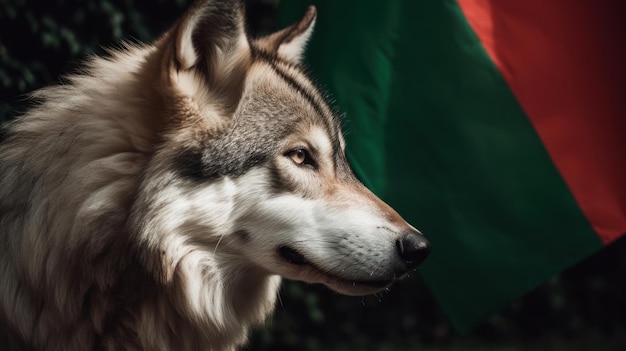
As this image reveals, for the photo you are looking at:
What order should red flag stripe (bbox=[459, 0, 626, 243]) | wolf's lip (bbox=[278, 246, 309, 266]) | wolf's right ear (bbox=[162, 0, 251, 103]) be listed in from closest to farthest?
wolf's right ear (bbox=[162, 0, 251, 103]), wolf's lip (bbox=[278, 246, 309, 266]), red flag stripe (bbox=[459, 0, 626, 243])

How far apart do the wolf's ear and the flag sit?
0.90 ft

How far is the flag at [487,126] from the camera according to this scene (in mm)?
3848

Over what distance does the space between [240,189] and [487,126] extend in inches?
64.3

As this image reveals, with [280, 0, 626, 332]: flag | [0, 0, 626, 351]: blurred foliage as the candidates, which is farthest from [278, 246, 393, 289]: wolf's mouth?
[0, 0, 626, 351]: blurred foliage

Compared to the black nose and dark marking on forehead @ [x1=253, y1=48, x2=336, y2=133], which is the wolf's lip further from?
dark marking on forehead @ [x1=253, y1=48, x2=336, y2=133]

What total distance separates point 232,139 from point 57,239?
0.75 m

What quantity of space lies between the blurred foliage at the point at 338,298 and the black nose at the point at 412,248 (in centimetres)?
150

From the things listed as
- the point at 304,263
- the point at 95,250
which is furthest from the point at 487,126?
the point at 95,250

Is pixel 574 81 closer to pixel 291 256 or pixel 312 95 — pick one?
pixel 312 95

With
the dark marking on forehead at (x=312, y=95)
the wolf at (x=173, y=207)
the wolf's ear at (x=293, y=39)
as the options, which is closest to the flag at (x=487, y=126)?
the wolf's ear at (x=293, y=39)

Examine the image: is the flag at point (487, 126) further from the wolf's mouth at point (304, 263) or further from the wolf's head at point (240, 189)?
the wolf's mouth at point (304, 263)

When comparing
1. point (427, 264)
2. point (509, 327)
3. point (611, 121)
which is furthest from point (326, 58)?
point (509, 327)

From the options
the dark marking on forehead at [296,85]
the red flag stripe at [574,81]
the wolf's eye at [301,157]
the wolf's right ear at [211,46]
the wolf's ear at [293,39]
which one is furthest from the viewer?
the red flag stripe at [574,81]

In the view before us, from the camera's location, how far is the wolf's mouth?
2924 mm
